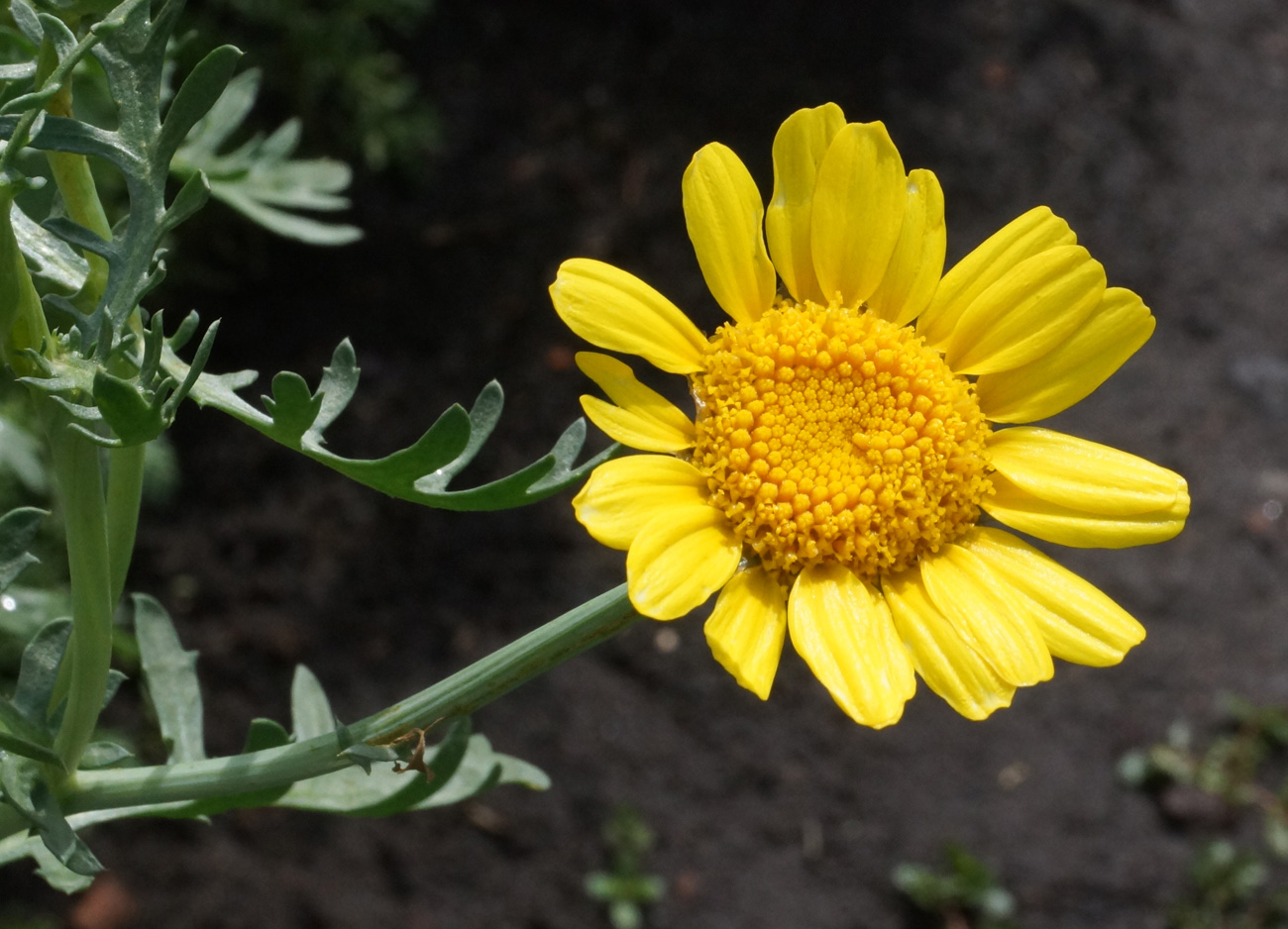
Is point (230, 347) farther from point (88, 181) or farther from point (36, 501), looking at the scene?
point (88, 181)

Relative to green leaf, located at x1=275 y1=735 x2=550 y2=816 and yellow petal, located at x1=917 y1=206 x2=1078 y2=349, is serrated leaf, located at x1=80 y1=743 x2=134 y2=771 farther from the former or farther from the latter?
yellow petal, located at x1=917 y1=206 x2=1078 y2=349

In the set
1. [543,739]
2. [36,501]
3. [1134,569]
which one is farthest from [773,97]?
[36,501]

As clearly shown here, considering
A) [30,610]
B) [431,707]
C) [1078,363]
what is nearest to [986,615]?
[1078,363]

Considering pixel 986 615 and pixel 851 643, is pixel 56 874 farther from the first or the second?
pixel 986 615

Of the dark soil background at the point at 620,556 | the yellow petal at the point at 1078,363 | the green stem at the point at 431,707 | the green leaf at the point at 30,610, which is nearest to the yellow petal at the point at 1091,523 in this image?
the yellow petal at the point at 1078,363

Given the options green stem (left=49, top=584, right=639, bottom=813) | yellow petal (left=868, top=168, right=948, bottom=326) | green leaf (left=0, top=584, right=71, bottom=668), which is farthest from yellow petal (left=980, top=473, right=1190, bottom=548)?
green leaf (left=0, top=584, right=71, bottom=668)
